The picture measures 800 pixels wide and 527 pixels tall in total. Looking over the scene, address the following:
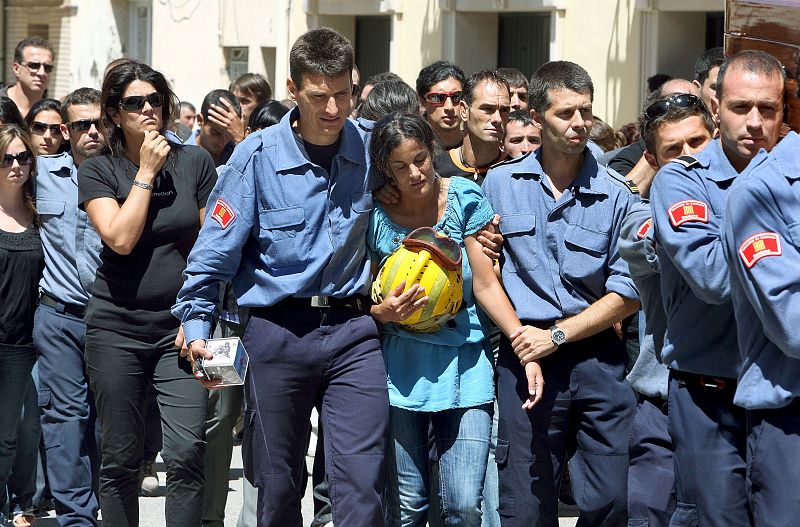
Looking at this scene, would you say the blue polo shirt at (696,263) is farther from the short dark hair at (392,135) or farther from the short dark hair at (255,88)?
the short dark hair at (255,88)

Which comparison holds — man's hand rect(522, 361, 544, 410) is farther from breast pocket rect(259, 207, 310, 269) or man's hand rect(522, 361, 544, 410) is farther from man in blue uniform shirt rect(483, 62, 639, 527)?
breast pocket rect(259, 207, 310, 269)

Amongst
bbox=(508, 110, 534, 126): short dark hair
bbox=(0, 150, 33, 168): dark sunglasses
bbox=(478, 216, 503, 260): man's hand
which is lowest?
bbox=(478, 216, 503, 260): man's hand

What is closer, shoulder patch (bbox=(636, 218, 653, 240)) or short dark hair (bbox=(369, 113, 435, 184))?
shoulder patch (bbox=(636, 218, 653, 240))

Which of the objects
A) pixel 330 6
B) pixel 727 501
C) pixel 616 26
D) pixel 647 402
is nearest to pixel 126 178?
pixel 647 402

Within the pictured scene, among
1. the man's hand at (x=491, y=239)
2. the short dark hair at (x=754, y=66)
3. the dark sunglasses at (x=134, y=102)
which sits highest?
the short dark hair at (x=754, y=66)

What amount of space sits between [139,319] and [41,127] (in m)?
2.28

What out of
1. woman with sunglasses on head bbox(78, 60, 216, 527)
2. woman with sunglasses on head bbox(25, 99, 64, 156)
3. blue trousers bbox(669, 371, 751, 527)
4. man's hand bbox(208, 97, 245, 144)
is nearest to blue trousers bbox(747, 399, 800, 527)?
blue trousers bbox(669, 371, 751, 527)

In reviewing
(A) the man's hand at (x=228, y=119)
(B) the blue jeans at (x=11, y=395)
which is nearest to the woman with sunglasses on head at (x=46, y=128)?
(A) the man's hand at (x=228, y=119)

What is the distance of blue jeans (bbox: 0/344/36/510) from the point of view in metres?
7.22

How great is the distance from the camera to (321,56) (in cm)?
546

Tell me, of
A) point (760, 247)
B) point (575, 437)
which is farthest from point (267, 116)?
point (760, 247)

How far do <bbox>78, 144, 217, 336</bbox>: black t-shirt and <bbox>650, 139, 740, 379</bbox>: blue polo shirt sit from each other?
222 centimetres

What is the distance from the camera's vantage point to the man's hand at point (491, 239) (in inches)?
222

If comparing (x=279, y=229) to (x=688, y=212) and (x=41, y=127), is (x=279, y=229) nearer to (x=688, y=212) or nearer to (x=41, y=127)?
(x=688, y=212)
